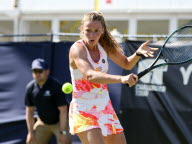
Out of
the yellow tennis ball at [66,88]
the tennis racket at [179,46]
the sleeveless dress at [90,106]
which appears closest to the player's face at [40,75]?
the yellow tennis ball at [66,88]

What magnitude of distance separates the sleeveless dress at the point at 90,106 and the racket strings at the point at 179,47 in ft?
3.00

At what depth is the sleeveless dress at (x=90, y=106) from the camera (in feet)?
12.6

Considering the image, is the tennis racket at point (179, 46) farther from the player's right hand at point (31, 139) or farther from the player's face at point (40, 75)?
the player's right hand at point (31, 139)

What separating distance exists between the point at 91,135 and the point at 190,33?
1.96 meters

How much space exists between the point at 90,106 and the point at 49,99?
2323 millimetres

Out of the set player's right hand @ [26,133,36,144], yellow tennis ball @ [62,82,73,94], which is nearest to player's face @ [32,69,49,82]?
yellow tennis ball @ [62,82,73,94]

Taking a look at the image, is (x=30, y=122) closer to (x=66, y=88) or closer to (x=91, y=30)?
(x=66, y=88)

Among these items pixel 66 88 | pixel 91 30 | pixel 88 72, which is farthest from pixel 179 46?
pixel 66 88

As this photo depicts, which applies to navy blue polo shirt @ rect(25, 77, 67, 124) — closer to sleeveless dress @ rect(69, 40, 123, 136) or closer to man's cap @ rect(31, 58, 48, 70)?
man's cap @ rect(31, 58, 48, 70)

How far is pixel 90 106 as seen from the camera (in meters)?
3.88

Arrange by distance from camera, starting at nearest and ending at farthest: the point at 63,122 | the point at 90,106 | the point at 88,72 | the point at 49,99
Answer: the point at 88,72, the point at 90,106, the point at 63,122, the point at 49,99

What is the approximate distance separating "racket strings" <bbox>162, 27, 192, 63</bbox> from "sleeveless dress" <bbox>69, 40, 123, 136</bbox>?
91cm

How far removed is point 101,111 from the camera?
154 inches

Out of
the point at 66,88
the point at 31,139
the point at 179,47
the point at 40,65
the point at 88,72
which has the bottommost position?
the point at 31,139
